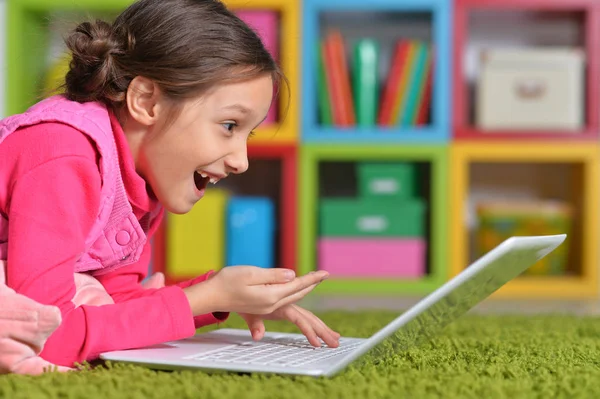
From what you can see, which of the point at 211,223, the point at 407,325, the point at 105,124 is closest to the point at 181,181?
the point at 105,124

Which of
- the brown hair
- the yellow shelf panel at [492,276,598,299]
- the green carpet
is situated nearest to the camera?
the green carpet

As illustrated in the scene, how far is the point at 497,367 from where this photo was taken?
36.3 inches

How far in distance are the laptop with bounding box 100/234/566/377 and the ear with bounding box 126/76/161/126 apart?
27 centimetres

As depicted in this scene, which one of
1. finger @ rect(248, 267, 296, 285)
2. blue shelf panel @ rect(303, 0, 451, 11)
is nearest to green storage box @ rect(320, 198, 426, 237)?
blue shelf panel @ rect(303, 0, 451, 11)

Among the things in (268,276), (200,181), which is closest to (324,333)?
(268,276)

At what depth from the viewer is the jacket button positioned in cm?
103

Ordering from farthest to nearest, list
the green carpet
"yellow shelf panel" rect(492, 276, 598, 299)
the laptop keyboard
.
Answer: "yellow shelf panel" rect(492, 276, 598, 299), the laptop keyboard, the green carpet

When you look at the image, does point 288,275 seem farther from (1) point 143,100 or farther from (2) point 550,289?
(2) point 550,289

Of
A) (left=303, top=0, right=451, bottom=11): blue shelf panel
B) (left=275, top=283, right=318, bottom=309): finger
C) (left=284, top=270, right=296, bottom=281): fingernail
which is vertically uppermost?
(left=303, top=0, right=451, bottom=11): blue shelf panel

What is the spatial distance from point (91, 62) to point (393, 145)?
1.55 metres

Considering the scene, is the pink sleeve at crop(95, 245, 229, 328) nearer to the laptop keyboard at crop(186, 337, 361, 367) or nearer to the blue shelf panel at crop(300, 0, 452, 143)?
the laptop keyboard at crop(186, 337, 361, 367)

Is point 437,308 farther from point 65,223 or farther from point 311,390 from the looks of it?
point 65,223

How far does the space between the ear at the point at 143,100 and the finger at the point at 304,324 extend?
28 cm

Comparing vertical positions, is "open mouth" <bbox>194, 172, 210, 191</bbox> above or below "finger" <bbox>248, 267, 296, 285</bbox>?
above
